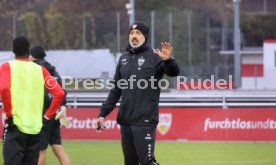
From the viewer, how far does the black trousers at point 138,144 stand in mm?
10820

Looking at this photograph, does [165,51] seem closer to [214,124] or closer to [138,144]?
[138,144]

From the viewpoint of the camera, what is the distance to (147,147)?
35.5ft

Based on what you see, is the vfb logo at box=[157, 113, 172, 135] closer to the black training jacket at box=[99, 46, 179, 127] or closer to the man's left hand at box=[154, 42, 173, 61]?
the black training jacket at box=[99, 46, 179, 127]

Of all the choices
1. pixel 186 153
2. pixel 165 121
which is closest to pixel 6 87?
pixel 186 153

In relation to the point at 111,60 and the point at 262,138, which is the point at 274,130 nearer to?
the point at 262,138

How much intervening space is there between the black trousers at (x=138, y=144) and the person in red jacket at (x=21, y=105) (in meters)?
1.08

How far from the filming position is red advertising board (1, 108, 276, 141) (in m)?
22.6

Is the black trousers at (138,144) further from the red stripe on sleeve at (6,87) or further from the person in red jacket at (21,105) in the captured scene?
the red stripe on sleeve at (6,87)

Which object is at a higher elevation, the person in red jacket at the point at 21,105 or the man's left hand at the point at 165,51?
the man's left hand at the point at 165,51

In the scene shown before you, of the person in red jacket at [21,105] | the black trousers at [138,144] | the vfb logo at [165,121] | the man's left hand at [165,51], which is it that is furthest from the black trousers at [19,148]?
the vfb logo at [165,121]

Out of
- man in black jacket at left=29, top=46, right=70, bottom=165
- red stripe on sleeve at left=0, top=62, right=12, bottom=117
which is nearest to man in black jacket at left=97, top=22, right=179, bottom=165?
red stripe on sleeve at left=0, top=62, right=12, bottom=117

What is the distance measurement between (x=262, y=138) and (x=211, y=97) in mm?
2676

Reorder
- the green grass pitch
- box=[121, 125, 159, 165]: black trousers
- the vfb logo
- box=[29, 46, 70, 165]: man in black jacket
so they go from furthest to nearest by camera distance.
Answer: the vfb logo, the green grass pitch, box=[29, 46, 70, 165]: man in black jacket, box=[121, 125, 159, 165]: black trousers

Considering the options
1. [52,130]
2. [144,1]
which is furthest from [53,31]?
[52,130]
